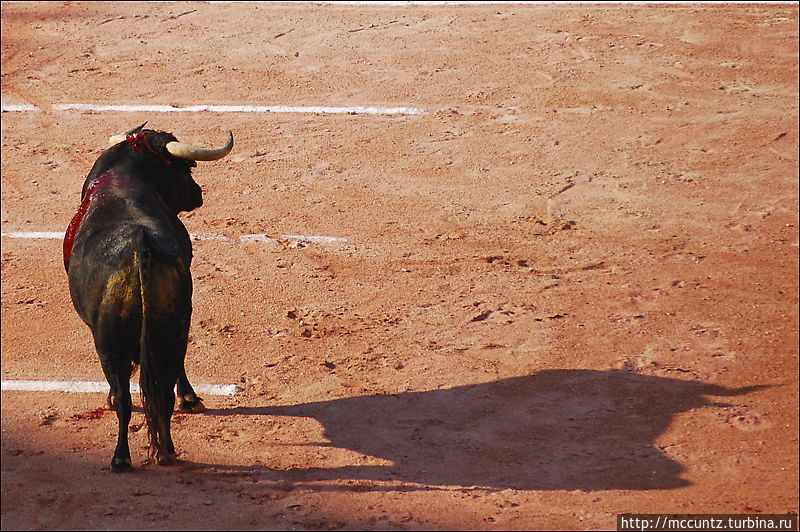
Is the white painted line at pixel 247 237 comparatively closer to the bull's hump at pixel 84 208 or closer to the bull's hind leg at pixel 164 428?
the bull's hump at pixel 84 208

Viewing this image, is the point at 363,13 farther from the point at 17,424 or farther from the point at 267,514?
the point at 267,514

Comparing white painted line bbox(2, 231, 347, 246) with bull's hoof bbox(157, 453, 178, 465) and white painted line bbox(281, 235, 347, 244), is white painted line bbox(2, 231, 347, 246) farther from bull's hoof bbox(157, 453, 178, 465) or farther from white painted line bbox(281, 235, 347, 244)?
bull's hoof bbox(157, 453, 178, 465)

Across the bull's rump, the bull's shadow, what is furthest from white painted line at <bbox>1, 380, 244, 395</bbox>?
the bull's rump

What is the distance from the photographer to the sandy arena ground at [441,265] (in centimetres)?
612

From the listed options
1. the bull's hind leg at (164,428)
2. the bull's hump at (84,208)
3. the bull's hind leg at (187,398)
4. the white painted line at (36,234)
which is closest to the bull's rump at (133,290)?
the bull's hind leg at (164,428)

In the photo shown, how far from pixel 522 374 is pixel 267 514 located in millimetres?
2642

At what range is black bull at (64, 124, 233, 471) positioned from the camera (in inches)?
228

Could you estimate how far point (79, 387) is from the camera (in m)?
7.34

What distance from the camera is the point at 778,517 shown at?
559 cm

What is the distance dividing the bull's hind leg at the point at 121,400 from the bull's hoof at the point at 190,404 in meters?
0.86

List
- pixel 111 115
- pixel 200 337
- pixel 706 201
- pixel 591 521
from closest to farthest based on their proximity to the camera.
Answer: pixel 591 521 < pixel 200 337 < pixel 706 201 < pixel 111 115

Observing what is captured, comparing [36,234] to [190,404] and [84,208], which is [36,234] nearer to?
[84,208]

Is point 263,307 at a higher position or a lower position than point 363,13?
lower

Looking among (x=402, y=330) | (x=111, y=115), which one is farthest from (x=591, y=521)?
(x=111, y=115)
